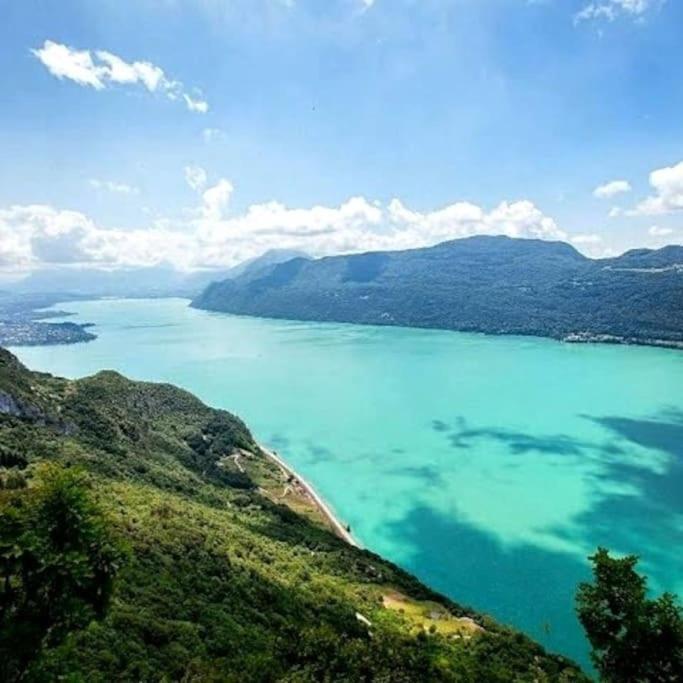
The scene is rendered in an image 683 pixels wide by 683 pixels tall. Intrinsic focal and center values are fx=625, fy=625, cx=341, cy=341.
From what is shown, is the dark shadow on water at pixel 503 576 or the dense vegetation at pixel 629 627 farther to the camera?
the dark shadow on water at pixel 503 576

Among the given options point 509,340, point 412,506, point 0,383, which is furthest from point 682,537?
point 509,340

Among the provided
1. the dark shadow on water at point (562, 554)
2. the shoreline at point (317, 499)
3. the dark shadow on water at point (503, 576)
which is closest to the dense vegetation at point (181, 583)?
the shoreline at point (317, 499)

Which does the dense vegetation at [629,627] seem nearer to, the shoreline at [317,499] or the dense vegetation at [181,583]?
the dense vegetation at [181,583]

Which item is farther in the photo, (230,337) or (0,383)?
(230,337)

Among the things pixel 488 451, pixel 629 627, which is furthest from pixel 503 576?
pixel 488 451

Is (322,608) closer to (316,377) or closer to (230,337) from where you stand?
(316,377)

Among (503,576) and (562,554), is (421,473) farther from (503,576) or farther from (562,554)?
(503,576)
